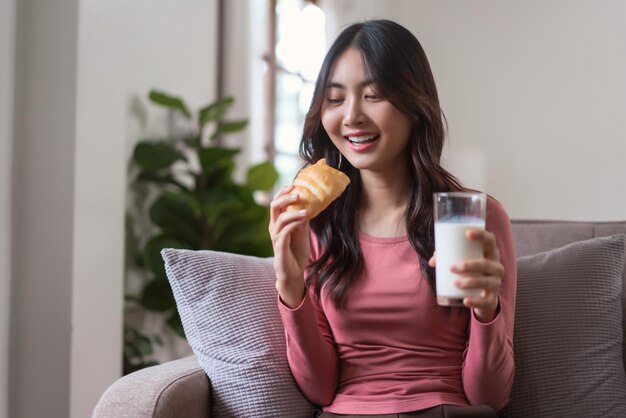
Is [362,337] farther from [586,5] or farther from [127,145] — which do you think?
[586,5]

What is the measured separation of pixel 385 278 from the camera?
1.57 meters

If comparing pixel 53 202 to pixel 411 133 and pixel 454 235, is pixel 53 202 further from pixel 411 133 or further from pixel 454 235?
pixel 454 235

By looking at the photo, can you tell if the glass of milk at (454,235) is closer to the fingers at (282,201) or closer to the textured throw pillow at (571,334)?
the fingers at (282,201)

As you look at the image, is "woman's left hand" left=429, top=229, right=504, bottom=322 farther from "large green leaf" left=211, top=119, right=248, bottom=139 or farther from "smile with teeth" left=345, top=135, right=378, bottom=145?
"large green leaf" left=211, top=119, right=248, bottom=139

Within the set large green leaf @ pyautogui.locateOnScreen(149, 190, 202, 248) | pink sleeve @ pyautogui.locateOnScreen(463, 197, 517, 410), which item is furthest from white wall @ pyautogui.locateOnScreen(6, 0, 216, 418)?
pink sleeve @ pyautogui.locateOnScreen(463, 197, 517, 410)

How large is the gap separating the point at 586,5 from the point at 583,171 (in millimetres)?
768

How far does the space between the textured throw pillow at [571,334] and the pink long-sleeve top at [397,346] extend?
188 millimetres

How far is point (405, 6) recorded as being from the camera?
432 cm

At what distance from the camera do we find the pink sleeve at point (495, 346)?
1.39 m

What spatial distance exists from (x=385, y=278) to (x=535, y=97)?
2.41 meters

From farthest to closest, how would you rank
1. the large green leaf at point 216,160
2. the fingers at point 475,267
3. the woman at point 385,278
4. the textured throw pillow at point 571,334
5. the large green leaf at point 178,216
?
the large green leaf at point 216,160, the large green leaf at point 178,216, the textured throw pillow at point 571,334, the woman at point 385,278, the fingers at point 475,267

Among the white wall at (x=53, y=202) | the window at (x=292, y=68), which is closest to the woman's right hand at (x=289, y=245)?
the white wall at (x=53, y=202)

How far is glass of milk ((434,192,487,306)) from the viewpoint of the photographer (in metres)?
1.17

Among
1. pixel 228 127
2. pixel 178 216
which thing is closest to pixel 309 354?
pixel 178 216
